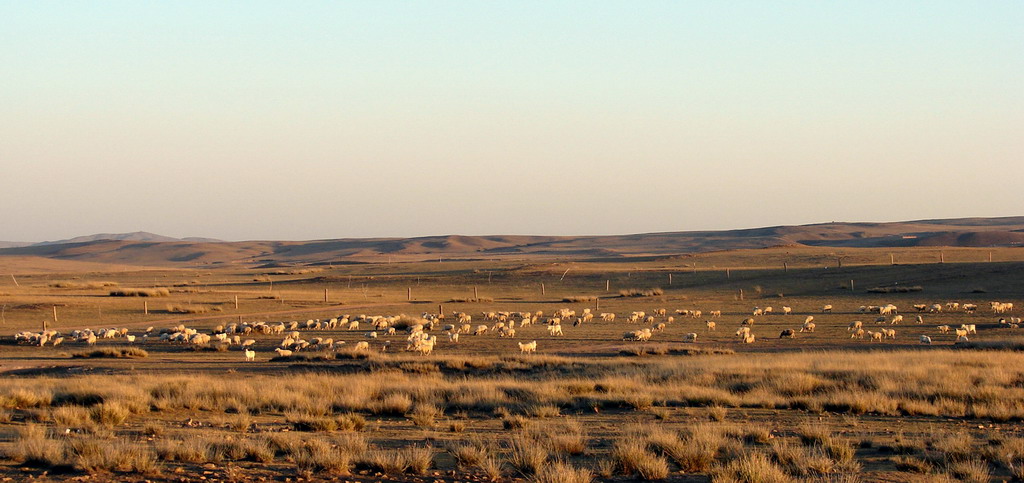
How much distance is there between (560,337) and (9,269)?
415ft

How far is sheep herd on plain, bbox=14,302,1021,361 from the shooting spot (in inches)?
1202

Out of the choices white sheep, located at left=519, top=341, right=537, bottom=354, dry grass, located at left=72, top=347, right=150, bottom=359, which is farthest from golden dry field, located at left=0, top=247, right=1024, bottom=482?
white sheep, located at left=519, top=341, right=537, bottom=354

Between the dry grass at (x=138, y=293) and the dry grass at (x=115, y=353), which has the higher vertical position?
the dry grass at (x=138, y=293)

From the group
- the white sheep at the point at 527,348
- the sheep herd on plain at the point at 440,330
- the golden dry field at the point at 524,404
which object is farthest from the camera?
the sheep herd on plain at the point at 440,330

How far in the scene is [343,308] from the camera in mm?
51125

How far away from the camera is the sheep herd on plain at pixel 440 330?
3053 cm

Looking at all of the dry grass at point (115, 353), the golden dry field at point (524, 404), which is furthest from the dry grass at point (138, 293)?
the dry grass at point (115, 353)

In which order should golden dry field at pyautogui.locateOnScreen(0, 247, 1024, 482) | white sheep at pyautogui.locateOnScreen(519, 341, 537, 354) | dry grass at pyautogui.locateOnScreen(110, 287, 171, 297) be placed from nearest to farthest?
golden dry field at pyautogui.locateOnScreen(0, 247, 1024, 482) < white sheep at pyautogui.locateOnScreen(519, 341, 537, 354) < dry grass at pyautogui.locateOnScreen(110, 287, 171, 297)

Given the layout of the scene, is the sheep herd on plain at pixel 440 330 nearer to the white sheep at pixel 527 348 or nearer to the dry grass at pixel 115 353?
Answer: the white sheep at pixel 527 348

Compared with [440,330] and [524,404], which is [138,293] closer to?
[440,330]

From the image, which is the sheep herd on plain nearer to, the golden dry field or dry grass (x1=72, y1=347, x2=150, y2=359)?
the golden dry field

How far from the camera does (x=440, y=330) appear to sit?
3700cm

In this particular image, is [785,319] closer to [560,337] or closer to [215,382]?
[560,337]

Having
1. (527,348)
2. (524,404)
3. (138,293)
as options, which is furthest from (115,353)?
(138,293)
